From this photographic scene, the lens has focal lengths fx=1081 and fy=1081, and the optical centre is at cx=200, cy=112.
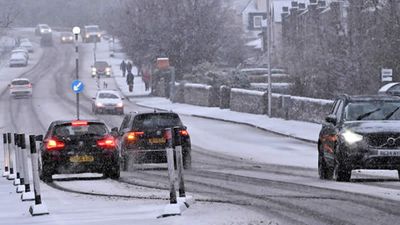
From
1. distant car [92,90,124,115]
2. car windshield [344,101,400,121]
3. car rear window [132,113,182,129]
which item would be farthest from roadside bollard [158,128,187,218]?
distant car [92,90,124,115]

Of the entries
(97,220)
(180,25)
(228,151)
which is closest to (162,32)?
(180,25)

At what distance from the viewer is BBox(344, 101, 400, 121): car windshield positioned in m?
20.8

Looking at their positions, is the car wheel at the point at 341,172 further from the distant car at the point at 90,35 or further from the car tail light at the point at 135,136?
the distant car at the point at 90,35

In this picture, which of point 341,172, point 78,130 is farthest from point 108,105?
point 341,172

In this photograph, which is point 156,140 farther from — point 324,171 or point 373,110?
point 373,110

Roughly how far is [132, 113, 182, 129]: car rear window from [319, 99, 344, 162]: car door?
5.66 m

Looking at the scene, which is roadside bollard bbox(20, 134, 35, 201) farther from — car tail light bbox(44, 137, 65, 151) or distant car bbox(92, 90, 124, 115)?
distant car bbox(92, 90, 124, 115)

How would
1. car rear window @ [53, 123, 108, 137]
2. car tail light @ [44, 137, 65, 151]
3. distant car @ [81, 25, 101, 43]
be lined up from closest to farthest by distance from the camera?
car tail light @ [44, 137, 65, 151], car rear window @ [53, 123, 108, 137], distant car @ [81, 25, 101, 43]

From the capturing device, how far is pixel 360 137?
19.8 metres

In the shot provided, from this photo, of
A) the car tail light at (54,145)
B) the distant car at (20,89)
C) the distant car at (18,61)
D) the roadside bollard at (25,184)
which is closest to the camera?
the roadside bollard at (25,184)

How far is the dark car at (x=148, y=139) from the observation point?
26.4m

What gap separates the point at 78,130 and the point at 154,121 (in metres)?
3.66

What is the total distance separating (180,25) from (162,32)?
1527 millimetres

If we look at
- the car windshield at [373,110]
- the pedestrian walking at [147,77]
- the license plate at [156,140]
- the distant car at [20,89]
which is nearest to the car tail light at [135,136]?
the license plate at [156,140]
